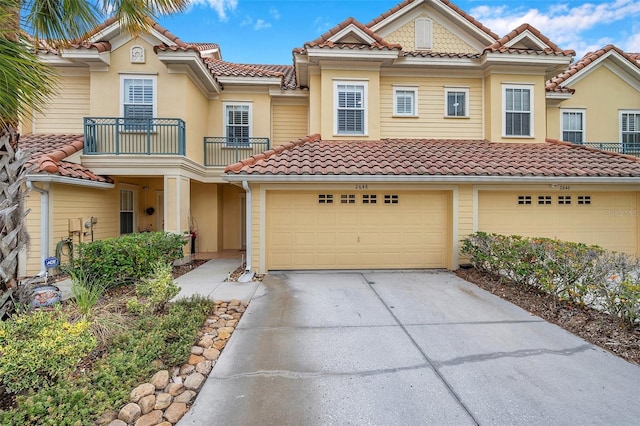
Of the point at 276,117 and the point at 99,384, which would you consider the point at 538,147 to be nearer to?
the point at 276,117

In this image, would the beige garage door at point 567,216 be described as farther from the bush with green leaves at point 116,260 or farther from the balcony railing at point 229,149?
the bush with green leaves at point 116,260

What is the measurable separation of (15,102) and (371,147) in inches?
310

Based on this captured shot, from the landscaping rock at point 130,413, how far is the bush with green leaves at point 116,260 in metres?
4.13

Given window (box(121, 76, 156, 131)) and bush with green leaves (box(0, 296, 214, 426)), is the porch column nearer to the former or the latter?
window (box(121, 76, 156, 131))

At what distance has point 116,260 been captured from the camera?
626 cm

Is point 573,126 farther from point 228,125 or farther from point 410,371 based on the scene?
point 228,125

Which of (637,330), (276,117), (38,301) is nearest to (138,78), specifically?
(276,117)

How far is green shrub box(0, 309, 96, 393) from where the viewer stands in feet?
8.49

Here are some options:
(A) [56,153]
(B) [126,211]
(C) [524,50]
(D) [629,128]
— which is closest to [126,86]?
(A) [56,153]

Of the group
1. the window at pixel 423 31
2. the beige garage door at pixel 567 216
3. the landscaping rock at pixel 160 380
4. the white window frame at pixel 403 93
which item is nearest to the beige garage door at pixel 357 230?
the beige garage door at pixel 567 216

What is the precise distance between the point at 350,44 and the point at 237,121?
505cm

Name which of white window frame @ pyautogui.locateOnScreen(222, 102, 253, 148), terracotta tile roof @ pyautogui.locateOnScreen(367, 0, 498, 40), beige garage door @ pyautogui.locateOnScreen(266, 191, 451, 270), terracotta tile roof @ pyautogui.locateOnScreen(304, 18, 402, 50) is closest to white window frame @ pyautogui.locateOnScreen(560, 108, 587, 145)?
terracotta tile roof @ pyautogui.locateOnScreen(367, 0, 498, 40)

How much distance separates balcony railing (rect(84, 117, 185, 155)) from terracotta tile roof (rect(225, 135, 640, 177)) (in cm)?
332

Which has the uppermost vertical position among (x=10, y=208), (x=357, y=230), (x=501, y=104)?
(x=501, y=104)
